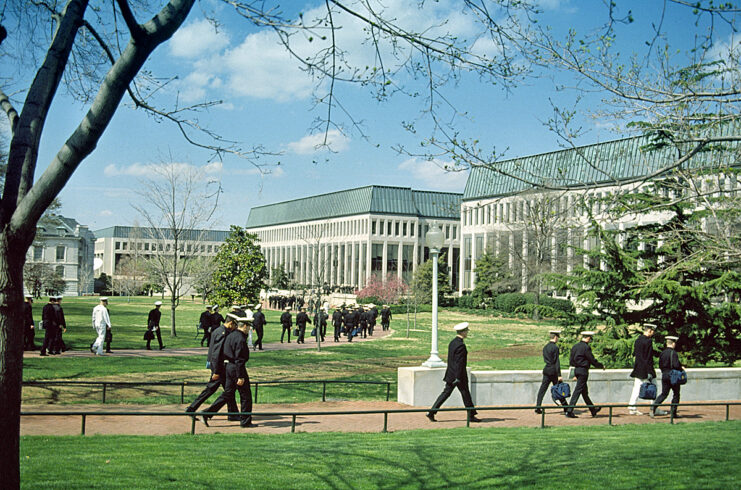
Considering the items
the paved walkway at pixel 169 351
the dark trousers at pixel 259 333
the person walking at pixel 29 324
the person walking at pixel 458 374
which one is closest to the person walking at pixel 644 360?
the person walking at pixel 458 374

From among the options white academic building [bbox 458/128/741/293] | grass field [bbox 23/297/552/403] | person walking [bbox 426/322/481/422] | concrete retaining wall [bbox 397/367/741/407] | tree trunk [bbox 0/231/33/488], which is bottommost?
grass field [bbox 23/297/552/403]

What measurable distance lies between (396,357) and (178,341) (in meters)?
9.82

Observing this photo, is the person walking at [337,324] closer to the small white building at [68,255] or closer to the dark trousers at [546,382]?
the dark trousers at [546,382]

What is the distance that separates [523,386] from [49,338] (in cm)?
1442

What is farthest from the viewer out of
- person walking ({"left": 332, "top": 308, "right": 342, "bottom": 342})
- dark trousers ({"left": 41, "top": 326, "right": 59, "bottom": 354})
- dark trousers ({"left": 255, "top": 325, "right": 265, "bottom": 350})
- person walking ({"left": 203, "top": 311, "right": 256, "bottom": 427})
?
person walking ({"left": 332, "top": 308, "right": 342, "bottom": 342})

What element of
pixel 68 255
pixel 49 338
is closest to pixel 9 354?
pixel 49 338

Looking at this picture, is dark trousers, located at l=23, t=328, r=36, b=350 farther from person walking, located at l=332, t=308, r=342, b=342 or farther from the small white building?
the small white building

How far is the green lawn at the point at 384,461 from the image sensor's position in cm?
700

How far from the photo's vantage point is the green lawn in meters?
7.00

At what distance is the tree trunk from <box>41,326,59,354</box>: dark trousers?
1786cm

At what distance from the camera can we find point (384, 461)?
8.07 meters

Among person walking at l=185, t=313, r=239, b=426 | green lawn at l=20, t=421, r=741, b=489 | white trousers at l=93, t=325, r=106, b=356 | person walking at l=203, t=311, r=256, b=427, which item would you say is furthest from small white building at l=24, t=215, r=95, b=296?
green lawn at l=20, t=421, r=741, b=489

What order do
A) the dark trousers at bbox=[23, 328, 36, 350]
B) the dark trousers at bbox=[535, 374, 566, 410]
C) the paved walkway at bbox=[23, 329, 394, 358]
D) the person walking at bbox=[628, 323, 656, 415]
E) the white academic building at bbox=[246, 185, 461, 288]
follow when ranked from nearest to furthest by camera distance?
1. the dark trousers at bbox=[535, 374, 566, 410]
2. the person walking at bbox=[628, 323, 656, 415]
3. the dark trousers at bbox=[23, 328, 36, 350]
4. the paved walkway at bbox=[23, 329, 394, 358]
5. the white academic building at bbox=[246, 185, 461, 288]

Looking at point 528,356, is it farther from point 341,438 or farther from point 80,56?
point 80,56
